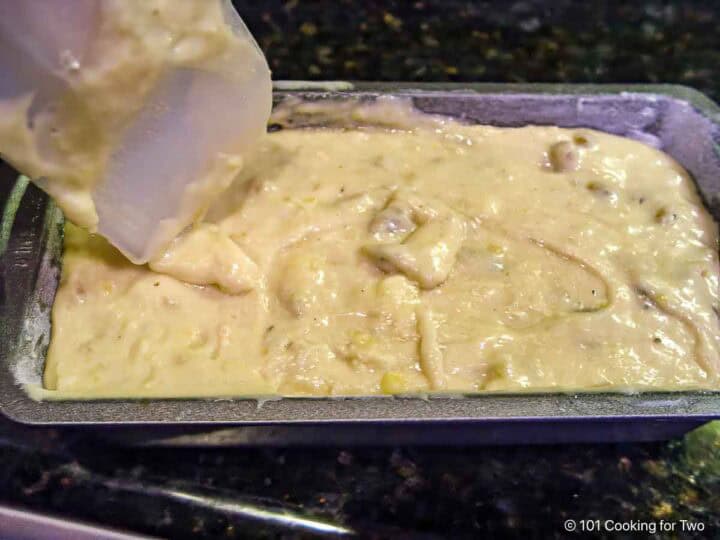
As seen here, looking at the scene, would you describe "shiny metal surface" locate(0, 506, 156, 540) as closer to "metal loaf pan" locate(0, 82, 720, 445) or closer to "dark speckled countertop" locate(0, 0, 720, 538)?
"dark speckled countertop" locate(0, 0, 720, 538)

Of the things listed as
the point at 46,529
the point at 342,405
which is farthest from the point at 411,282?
the point at 46,529

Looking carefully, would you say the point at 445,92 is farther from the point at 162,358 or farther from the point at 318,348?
the point at 162,358

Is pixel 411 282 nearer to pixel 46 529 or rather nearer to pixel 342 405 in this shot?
pixel 342 405

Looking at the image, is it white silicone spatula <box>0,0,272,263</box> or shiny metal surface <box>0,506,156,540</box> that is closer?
shiny metal surface <box>0,506,156,540</box>

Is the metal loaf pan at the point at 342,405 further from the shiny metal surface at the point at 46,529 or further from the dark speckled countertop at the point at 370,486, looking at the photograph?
the shiny metal surface at the point at 46,529

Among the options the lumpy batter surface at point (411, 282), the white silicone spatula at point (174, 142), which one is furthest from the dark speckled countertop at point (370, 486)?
the white silicone spatula at point (174, 142)

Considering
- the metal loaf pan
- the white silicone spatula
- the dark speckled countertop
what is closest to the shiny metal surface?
the dark speckled countertop
